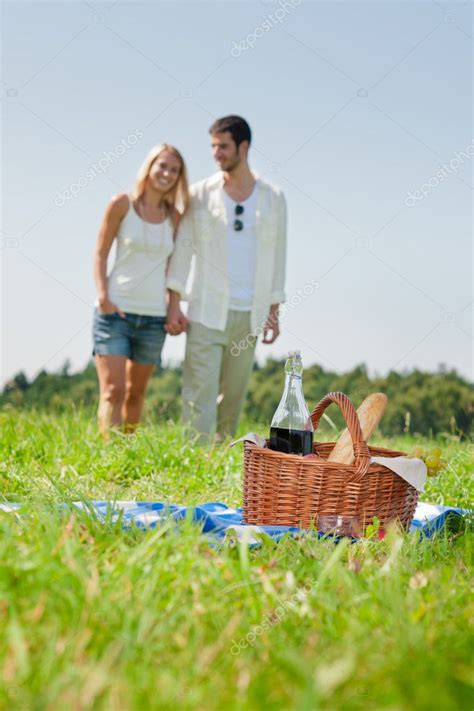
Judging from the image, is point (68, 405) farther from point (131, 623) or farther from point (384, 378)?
point (384, 378)

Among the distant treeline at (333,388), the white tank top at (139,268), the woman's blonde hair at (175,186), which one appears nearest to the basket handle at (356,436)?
the white tank top at (139,268)

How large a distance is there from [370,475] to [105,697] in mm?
1522

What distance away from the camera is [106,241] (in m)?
4.70

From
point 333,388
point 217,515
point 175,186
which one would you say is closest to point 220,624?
point 217,515

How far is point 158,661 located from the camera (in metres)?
1.31

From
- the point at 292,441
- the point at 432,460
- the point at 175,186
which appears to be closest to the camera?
the point at 292,441

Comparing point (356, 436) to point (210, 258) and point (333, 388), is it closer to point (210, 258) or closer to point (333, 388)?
point (210, 258)

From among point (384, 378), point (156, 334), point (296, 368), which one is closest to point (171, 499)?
point (296, 368)

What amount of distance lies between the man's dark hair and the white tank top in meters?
0.68

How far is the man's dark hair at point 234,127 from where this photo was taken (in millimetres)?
4840

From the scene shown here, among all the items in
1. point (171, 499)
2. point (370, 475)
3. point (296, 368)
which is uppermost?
point (296, 368)

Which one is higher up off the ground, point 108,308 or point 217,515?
point 108,308

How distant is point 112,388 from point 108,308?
1.53ft

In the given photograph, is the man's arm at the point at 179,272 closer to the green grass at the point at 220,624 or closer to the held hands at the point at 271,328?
the held hands at the point at 271,328
